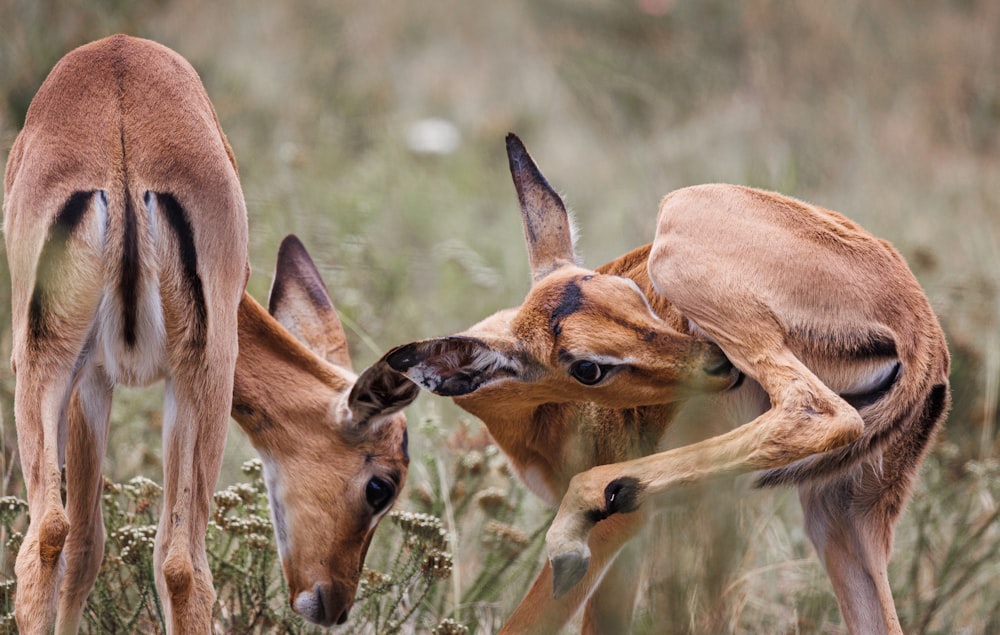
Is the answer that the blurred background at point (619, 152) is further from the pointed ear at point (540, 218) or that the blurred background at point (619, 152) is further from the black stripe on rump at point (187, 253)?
the black stripe on rump at point (187, 253)

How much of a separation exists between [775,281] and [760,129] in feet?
29.3

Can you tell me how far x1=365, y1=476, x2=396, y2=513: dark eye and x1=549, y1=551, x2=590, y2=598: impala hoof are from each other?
108cm

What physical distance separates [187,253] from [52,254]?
0.40 metres

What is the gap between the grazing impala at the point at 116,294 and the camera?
144 inches

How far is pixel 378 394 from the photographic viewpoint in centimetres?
479

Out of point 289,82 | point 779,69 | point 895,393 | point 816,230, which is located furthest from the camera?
point 779,69

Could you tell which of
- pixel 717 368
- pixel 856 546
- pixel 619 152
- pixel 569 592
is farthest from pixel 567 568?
pixel 619 152

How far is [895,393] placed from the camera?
4387 millimetres

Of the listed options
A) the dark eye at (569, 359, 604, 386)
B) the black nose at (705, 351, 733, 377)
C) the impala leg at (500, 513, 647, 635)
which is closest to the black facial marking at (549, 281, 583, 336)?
the dark eye at (569, 359, 604, 386)

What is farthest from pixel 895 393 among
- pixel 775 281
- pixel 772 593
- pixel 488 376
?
pixel 772 593

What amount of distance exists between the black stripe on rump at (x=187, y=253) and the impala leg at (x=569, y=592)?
1.77m

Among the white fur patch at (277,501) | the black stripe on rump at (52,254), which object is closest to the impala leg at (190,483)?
the black stripe on rump at (52,254)

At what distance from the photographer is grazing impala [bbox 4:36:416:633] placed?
3656mm

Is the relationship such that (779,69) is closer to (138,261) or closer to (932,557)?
(932,557)
